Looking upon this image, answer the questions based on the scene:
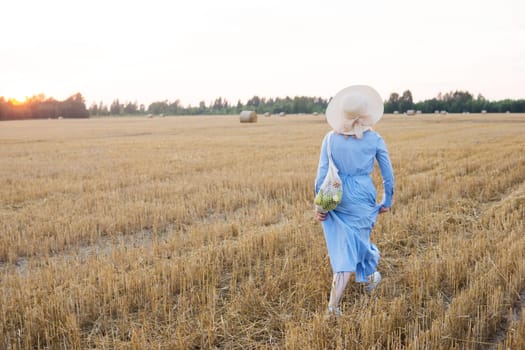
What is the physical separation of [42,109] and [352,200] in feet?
331

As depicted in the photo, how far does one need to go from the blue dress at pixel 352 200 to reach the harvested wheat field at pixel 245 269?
0.49 m

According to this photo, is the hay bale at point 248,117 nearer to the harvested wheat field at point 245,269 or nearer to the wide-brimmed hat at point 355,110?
the harvested wheat field at point 245,269

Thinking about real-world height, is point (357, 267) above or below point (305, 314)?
above

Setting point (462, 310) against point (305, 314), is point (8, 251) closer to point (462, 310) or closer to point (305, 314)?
point (305, 314)

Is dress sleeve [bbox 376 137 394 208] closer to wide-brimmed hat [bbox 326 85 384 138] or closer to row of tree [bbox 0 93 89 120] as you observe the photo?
wide-brimmed hat [bbox 326 85 384 138]

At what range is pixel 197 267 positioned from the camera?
5.21 m

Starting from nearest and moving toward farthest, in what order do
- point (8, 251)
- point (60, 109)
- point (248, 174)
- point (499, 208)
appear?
point (8, 251)
point (499, 208)
point (248, 174)
point (60, 109)

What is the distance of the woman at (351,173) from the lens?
4027 millimetres

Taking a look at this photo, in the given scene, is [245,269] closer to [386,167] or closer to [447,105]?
[386,167]

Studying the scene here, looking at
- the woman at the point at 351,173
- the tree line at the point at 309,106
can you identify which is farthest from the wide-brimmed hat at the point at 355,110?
the tree line at the point at 309,106

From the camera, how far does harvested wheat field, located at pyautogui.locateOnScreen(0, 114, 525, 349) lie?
12.3 ft

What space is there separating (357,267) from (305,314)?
2.11ft

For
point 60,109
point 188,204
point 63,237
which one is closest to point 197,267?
point 63,237

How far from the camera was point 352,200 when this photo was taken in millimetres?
4082
